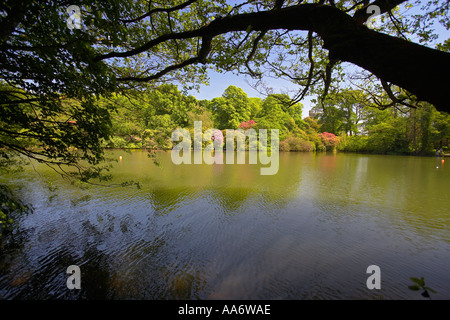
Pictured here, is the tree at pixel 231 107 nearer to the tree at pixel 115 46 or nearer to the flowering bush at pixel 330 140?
the flowering bush at pixel 330 140

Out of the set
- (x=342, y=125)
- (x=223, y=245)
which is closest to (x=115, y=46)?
(x=223, y=245)

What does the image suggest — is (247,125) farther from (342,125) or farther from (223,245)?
(223,245)

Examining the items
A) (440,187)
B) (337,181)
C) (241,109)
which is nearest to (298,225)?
(337,181)

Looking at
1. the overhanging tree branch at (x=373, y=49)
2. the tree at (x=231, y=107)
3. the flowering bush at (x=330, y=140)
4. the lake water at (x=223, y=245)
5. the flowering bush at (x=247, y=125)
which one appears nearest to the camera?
the overhanging tree branch at (x=373, y=49)

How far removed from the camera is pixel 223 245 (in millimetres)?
4363

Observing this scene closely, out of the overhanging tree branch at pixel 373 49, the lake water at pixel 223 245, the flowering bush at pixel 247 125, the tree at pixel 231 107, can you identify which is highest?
the tree at pixel 231 107

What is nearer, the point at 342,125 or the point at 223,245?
the point at 223,245

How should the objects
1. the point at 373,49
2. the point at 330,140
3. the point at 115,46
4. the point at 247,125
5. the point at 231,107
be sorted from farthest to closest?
the point at 231,107, the point at 330,140, the point at 247,125, the point at 115,46, the point at 373,49

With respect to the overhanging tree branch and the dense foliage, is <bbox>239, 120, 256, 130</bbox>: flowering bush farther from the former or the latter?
the overhanging tree branch

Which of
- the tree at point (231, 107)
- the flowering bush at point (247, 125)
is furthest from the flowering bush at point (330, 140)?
the tree at point (231, 107)

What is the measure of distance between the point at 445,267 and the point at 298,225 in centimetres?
261

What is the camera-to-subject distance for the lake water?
122 inches

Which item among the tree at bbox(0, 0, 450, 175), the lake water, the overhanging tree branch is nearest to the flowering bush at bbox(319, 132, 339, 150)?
the lake water

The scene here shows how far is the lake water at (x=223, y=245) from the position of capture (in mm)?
3111
